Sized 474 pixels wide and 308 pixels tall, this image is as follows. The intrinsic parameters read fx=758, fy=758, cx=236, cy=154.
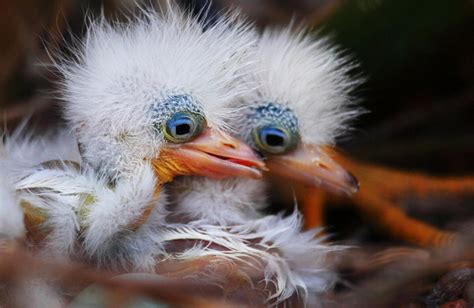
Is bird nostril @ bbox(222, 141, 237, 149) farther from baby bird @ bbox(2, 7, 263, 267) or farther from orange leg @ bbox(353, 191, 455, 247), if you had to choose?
orange leg @ bbox(353, 191, 455, 247)

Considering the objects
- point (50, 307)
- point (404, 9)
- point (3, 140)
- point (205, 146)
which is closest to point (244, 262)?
point (205, 146)

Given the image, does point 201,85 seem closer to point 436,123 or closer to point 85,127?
point 85,127

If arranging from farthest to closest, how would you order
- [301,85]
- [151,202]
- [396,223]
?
[396,223] < [301,85] < [151,202]

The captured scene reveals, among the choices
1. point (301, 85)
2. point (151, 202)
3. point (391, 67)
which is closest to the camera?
point (151, 202)

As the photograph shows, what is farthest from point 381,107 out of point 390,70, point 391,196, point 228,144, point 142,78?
point 142,78

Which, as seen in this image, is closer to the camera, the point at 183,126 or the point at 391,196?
the point at 183,126

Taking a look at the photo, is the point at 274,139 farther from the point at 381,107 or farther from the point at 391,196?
the point at 381,107

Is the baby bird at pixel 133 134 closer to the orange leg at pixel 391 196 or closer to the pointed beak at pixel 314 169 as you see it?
the pointed beak at pixel 314 169
